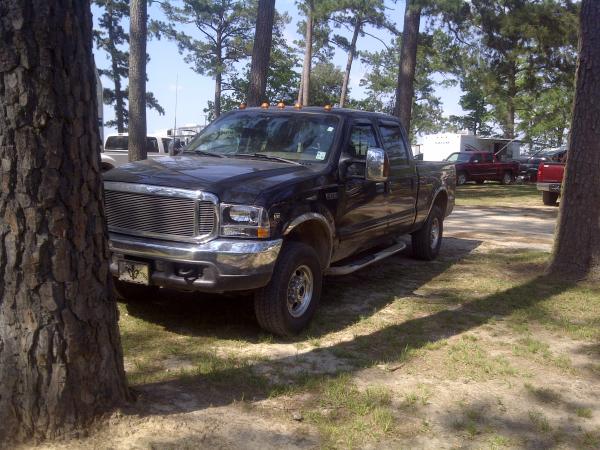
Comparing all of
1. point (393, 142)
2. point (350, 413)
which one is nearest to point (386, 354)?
point (350, 413)

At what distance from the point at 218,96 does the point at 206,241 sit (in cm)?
3994

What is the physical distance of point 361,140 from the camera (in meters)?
6.29

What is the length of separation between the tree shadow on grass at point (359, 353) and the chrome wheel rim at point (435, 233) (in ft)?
5.65

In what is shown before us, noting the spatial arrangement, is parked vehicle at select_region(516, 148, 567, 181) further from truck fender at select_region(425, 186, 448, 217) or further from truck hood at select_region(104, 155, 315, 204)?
truck hood at select_region(104, 155, 315, 204)

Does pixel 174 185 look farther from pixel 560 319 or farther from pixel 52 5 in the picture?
pixel 560 319

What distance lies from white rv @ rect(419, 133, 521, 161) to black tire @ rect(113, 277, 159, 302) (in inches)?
1317

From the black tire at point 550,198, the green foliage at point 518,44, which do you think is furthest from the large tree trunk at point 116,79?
the black tire at point 550,198

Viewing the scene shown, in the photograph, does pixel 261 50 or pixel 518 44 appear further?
pixel 518 44

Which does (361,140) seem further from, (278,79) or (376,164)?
(278,79)

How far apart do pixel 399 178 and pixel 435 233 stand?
6.16 feet

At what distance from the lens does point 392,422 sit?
3592 millimetres

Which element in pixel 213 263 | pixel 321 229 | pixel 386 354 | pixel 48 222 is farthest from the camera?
pixel 321 229

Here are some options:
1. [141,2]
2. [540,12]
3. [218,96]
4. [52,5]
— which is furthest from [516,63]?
[218,96]

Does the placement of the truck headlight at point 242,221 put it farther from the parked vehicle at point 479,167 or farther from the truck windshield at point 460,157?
the truck windshield at point 460,157
